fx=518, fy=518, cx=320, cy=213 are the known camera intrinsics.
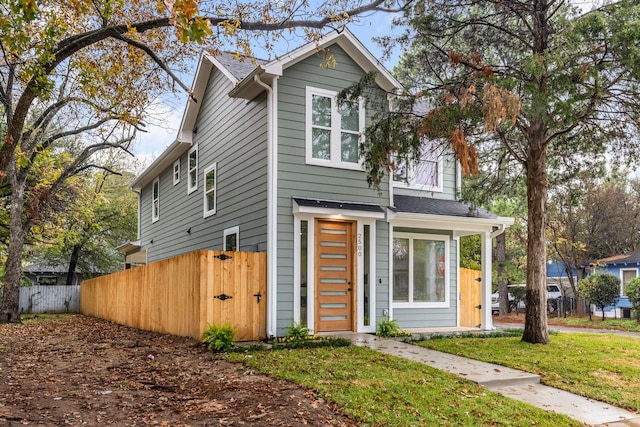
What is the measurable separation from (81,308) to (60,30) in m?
19.3

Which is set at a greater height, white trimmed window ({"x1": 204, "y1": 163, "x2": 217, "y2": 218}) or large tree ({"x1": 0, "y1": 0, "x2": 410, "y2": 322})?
large tree ({"x1": 0, "y1": 0, "x2": 410, "y2": 322})

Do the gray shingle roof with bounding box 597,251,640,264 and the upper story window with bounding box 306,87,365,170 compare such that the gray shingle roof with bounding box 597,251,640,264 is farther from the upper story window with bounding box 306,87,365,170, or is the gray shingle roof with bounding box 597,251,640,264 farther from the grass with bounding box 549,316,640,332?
the upper story window with bounding box 306,87,365,170

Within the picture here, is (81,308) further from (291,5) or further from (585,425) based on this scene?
(585,425)

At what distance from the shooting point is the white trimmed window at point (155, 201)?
18.9m

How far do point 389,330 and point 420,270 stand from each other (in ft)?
7.25

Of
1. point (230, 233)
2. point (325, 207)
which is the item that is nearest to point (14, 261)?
A: point (230, 233)

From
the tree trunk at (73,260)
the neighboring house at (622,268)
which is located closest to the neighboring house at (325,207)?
the neighboring house at (622,268)

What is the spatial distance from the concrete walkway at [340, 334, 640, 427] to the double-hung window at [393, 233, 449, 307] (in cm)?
287

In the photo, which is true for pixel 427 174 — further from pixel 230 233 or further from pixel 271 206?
pixel 230 233

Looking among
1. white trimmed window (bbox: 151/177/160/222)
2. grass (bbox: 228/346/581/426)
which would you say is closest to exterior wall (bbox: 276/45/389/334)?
grass (bbox: 228/346/581/426)

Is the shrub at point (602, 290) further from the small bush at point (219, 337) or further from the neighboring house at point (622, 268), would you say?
the small bush at point (219, 337)

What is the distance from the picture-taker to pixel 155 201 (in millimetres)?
19281

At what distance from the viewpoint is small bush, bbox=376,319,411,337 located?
1062 cm

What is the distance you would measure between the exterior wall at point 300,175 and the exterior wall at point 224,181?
0.43m
